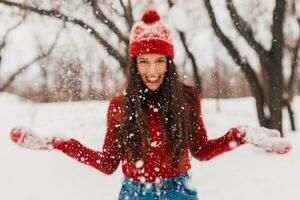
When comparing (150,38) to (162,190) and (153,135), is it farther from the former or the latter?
(162,190)

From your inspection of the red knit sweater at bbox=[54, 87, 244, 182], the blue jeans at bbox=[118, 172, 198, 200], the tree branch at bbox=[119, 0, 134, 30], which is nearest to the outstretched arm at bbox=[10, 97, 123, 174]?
the red knit sweater at bbox=[54, 87, 244, 182]

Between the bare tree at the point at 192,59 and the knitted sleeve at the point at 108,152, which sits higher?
the bare tree at the point at 192,59

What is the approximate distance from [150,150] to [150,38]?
0.66m

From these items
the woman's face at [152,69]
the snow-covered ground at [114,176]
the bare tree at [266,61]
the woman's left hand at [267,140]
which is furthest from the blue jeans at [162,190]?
the bare tree at [266,61]

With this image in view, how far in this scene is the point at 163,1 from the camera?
13609 millimetres

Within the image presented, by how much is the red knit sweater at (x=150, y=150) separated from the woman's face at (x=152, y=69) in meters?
0.11

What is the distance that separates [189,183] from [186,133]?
0.26 metres

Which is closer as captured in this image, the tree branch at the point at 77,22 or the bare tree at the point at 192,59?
the tree branch at the point at 77,22

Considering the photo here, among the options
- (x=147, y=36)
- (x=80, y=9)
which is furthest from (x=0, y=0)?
(x=147, y=36)

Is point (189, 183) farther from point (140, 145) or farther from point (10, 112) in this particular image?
point (10, 112)

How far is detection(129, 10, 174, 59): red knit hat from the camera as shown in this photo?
287cm

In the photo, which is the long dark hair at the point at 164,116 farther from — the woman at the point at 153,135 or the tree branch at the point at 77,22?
the tree branch at the point at 77,22

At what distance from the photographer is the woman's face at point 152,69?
107 inches

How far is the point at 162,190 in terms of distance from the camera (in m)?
2.59
